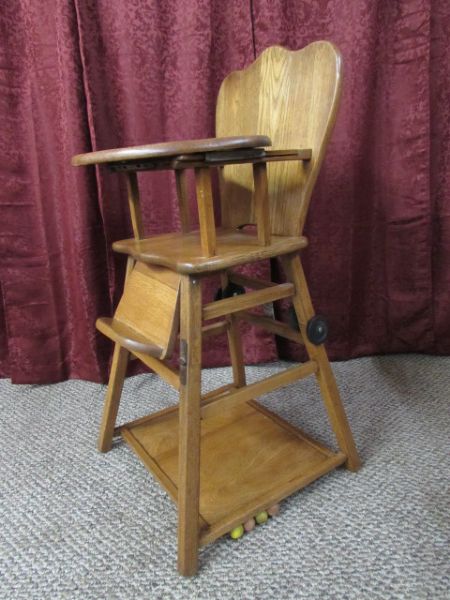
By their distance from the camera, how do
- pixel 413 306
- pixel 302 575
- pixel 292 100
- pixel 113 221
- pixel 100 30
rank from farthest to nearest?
1. pixel 413 306
2. pixel 113 221
3. pixel 100 30
4. pixel 292 100
5. pixel 302 575

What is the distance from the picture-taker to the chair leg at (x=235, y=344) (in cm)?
110

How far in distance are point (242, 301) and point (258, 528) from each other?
452mm

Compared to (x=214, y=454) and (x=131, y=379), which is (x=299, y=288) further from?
(x=131, y=379)

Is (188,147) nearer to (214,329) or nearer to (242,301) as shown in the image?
(242,301)

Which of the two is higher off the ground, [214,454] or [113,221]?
[113,221]

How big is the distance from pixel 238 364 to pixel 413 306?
2.07 feet

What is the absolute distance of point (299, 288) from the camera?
849 millimetres

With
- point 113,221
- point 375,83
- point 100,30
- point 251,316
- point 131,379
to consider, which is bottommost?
point 131,379

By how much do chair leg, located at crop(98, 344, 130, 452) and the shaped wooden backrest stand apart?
120 mm

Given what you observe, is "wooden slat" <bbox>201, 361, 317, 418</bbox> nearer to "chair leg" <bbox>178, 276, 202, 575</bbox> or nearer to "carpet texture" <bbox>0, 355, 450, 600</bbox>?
"chair leg" <bbox>178, 276, 202, 575</bbox>

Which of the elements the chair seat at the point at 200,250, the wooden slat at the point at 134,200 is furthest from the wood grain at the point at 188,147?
the wooden slat at the point at 134,200

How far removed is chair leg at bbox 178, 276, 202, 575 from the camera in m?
0.70

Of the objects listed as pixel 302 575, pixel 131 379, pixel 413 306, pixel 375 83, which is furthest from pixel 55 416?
pixel 375 83

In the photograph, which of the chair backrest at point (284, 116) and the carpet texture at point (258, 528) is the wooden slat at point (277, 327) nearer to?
the chair backrest at point (284, 116)
